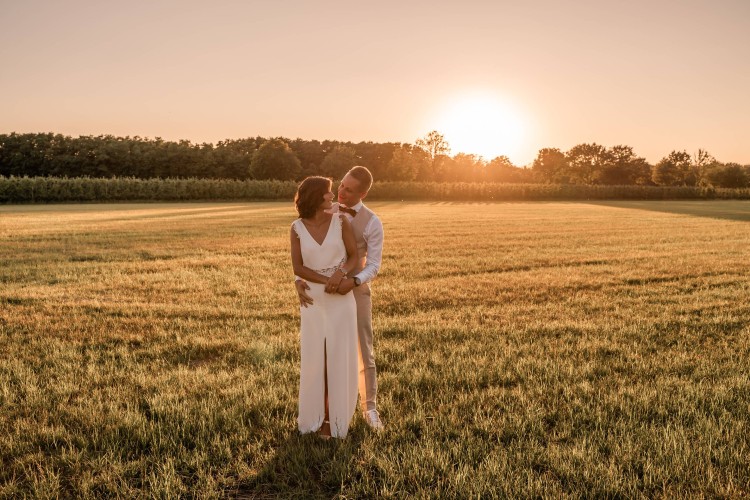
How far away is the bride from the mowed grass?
0.92 ft

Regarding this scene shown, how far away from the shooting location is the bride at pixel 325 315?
400 centimetres

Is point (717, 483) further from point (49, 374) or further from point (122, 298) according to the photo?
point (122, 298)

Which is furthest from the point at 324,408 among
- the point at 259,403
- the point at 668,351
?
the point at 668,351

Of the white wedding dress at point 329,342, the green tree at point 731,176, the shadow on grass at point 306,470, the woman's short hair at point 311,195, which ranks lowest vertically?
the shadow on grass at point 306,470

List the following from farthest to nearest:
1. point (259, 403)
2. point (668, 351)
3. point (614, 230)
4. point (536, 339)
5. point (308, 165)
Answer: point (308, 165) → point (614, 230) → point (536, 339) → point (668, 351) → point (259, 403)

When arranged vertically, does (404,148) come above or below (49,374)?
above

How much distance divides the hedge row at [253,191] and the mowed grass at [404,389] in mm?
54005

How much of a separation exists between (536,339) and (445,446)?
351 centimetres

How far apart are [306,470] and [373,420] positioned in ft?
2.88

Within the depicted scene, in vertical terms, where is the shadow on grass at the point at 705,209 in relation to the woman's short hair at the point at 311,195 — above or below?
below

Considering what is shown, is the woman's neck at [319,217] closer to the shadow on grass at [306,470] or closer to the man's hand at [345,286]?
the man's hand at [345,286]

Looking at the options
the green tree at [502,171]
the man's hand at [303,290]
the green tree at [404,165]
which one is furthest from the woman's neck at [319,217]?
the green tree at [502,171]

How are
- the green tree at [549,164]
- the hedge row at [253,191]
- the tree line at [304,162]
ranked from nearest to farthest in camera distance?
the hedge row at [253,191]
the tree line at [304,162]
the green tree at [549,164]

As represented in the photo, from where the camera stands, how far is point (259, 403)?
4.82 meters
